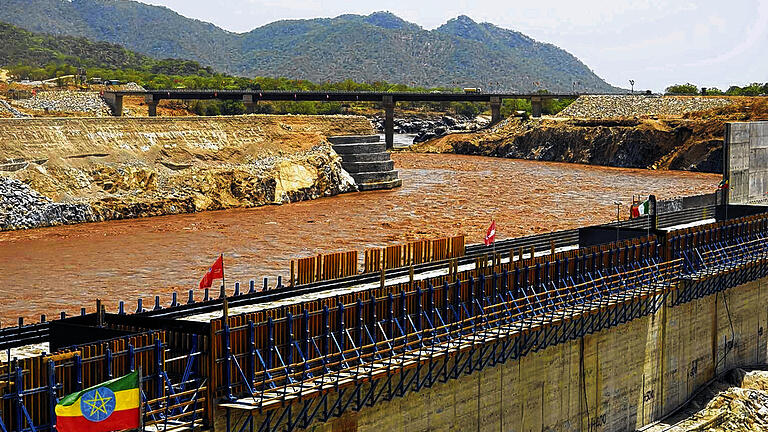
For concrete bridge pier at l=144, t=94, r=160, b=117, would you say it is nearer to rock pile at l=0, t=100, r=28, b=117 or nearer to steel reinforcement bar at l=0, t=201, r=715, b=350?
rock pile at l=0, t=100, r=28, b=117

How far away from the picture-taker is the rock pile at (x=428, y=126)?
153 meters

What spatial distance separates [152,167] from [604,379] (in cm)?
5044

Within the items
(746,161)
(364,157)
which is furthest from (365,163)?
(746,161)

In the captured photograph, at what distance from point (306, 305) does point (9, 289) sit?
28.1 meters

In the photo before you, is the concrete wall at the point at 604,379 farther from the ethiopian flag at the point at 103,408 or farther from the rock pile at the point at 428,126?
the rock pile at the point at 428,126

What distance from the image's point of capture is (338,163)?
88.2 metres

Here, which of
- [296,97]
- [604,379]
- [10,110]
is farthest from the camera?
[296,97]

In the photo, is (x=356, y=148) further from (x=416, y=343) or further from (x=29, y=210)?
(x=416, y=343)

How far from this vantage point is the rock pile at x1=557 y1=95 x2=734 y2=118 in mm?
138075

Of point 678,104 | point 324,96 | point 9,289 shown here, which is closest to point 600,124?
point 678,104

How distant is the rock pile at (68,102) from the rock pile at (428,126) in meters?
49.1

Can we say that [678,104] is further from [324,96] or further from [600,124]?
[324,96]

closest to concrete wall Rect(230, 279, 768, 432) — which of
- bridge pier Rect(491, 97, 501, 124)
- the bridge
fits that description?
the bridge

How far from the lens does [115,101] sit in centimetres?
11844
